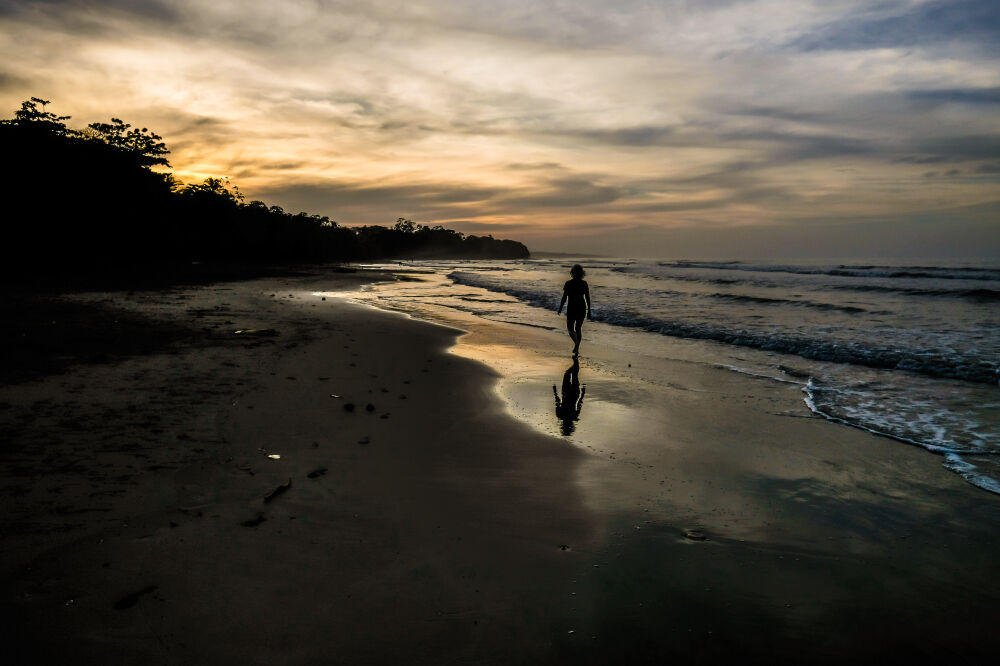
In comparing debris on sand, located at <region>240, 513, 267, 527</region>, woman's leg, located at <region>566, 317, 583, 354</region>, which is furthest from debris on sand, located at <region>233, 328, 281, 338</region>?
debris on sand, located at <region>240, 513, 267, 527</region>

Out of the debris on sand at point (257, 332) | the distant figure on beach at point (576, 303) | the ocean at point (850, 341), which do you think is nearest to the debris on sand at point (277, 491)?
→ the ocean at point (850, 341)

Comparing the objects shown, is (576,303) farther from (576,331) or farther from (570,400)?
(570,400)

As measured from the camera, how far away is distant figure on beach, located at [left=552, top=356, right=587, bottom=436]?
7039 millimetres

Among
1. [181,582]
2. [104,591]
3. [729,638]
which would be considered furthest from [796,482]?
[104,591]

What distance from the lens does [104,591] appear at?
114 inches

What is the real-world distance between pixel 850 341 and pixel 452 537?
14667 mm

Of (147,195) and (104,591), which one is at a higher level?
(147,195)

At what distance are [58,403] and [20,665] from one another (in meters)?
4.75

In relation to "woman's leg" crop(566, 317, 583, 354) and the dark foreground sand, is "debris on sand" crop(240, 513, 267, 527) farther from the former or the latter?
"woman's leg" crop(566, 317, 583, 354)

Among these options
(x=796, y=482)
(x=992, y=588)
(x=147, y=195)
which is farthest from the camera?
(x=147, y=195)

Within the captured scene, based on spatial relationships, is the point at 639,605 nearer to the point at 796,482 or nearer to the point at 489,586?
the point at 489,586

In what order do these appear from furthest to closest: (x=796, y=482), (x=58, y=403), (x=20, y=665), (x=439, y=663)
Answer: (x=58, y=403) → (x=796, y=482) → (x=439, y=663) → (x=20, y=665)

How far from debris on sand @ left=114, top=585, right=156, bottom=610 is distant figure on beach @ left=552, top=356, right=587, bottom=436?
15.0 feet

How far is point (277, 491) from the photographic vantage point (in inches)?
169
